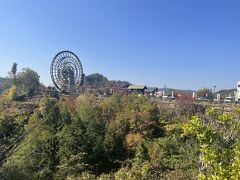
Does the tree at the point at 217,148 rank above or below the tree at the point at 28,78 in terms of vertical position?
below

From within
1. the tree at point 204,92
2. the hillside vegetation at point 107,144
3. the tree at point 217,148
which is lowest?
the hillside vegetation at point 107,144

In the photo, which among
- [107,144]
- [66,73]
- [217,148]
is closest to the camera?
[217,148]

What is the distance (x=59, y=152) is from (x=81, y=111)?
9005mm

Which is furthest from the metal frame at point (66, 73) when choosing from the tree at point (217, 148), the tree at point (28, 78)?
the tree at point (217, 148)

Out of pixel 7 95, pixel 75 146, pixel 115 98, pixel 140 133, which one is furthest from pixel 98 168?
pixel 7 95

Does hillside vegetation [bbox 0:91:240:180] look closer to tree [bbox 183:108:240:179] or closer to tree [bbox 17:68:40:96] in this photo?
tree [bbox 183:108:240:179]

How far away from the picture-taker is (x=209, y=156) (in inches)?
217

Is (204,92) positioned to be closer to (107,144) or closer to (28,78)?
(28,78)

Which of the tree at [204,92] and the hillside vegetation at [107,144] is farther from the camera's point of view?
the tree at [204,92]

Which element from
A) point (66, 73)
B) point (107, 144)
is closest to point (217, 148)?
point (107, 144)

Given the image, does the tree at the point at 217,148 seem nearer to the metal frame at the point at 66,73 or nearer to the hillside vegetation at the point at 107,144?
the hillside vegetation at the point at 107,144

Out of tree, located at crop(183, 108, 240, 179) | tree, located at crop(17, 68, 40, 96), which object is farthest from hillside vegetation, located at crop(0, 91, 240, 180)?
tree, located at crop(17, 68, 40, 96)

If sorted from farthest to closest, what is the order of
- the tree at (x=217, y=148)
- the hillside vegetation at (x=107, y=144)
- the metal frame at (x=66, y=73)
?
the metal frame at (x=66, y=73)
the hillside vegetation at (x=107, y=144)
the tree at (x=217, y=148)

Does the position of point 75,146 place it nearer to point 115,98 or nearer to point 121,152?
point 121,152
